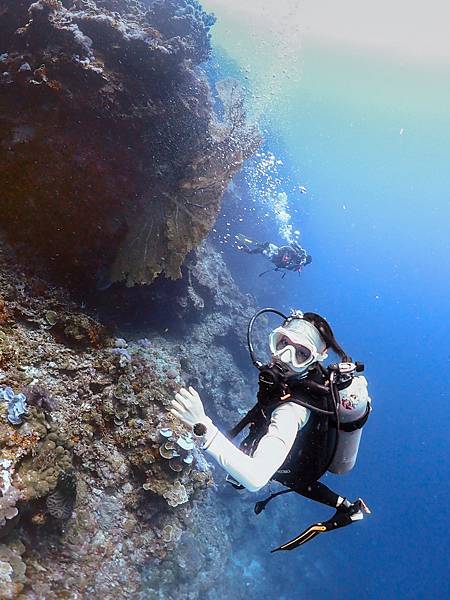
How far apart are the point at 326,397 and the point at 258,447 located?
72cm

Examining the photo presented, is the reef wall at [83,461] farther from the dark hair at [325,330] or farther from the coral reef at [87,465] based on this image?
the dark hair at [325,330]

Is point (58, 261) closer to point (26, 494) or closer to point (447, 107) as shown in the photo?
point (26, 494)

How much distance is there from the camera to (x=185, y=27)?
9.78 meters

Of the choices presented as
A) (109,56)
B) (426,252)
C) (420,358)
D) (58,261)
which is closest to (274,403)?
(58,261)

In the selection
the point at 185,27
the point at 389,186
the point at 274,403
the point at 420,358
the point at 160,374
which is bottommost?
the point at 420,358

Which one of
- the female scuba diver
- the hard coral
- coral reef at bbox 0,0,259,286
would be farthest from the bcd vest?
coral reef at bbox 0,0,259,286

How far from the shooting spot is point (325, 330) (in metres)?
2.97

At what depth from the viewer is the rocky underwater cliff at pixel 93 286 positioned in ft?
13.8

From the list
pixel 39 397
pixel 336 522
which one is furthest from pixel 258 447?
pixel 39 397

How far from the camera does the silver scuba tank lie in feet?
9.36

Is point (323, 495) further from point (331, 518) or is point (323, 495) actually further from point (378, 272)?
point (378, 272)

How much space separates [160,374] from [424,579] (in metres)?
33.1

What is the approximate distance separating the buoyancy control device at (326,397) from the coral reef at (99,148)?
12.9ft

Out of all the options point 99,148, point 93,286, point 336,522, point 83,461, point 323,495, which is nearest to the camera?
point 336,522
